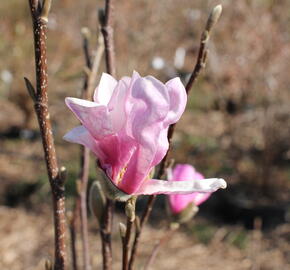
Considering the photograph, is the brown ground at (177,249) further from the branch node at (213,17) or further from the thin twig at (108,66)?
the branch node at (213,17)

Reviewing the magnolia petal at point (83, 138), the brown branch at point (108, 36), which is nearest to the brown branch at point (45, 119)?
the magnolia petal at point (83, 138)

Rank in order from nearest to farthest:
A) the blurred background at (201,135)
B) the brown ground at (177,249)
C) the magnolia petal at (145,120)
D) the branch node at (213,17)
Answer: the magnolia petal at (145,120), the branch node at (213,17), the brown ground at (177,249), the blurred background at (201,135)

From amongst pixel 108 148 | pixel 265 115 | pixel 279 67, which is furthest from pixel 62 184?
pixel 279 67

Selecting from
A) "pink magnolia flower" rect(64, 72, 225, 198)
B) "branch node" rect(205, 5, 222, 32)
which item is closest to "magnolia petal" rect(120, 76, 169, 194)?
"pink magnolia flower" rect(64, 72, 225, 198)

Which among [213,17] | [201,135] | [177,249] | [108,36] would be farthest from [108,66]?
[201,135]

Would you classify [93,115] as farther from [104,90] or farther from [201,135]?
[201,135]

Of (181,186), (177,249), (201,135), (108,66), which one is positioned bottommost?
(177,249)
